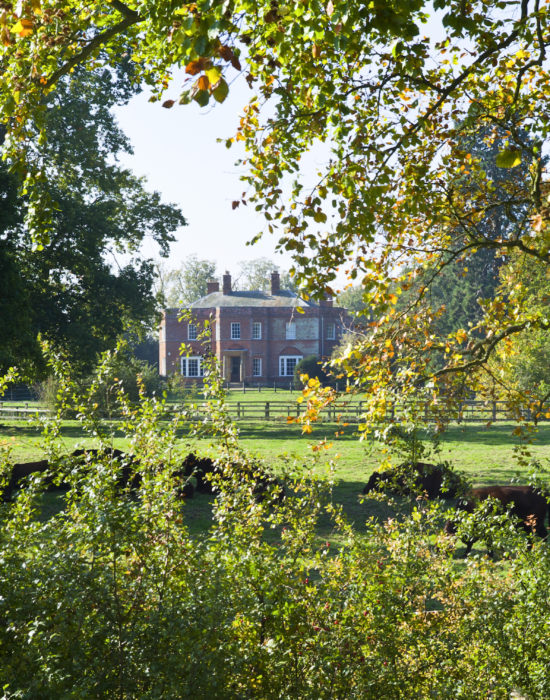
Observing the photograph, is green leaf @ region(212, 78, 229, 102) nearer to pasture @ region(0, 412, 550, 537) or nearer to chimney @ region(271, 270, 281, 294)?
pasture @ region(0, 412, 550, 537)

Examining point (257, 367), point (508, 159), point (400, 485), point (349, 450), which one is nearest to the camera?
point (508, 159)

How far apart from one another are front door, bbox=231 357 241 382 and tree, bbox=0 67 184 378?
37.6 meters

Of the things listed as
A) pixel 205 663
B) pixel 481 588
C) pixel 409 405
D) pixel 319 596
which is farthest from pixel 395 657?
pixel 409 405

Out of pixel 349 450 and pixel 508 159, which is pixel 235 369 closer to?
pixel 349 450

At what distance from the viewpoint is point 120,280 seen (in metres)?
24.4

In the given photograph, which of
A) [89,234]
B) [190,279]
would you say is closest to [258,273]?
[190,279]

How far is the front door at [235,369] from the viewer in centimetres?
6450

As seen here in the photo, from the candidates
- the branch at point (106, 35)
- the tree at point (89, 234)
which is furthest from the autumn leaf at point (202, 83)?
the tree at point (89, 234)

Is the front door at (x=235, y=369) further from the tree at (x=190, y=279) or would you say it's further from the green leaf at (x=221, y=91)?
the green leaf at (x=221, y=91)

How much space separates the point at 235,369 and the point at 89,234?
4232 centimetres

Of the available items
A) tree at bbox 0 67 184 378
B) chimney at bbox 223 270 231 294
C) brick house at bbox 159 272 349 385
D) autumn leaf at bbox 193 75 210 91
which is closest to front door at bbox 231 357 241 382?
brick house at bbox 159 272 349 385

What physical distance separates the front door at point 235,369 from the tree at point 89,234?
3760 cm

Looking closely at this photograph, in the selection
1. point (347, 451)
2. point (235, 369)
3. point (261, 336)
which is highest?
point (261, 336)

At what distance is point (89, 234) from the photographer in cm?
2317
